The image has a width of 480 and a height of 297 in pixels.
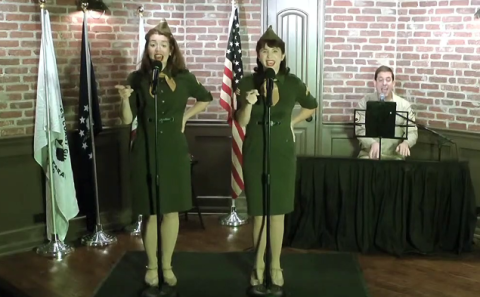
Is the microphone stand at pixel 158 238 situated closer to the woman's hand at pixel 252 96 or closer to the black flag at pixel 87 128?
the woman's hand at pixel 252 96

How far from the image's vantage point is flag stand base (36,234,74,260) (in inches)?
176

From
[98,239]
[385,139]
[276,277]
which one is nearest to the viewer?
[276,277]

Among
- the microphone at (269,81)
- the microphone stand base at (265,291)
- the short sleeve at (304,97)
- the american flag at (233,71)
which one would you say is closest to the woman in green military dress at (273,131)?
the short sleeve at (304,97)

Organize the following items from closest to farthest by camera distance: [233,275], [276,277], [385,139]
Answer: [276,277] → [233,275] → [385,139]

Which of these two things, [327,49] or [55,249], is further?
[327,49]

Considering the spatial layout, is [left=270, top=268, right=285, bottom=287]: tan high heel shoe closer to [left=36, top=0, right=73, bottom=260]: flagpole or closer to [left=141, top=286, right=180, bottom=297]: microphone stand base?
[left=141, top=286, right=180, bottom=297]: microphone stand base

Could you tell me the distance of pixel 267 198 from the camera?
10.6 ft

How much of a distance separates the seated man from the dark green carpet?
1016 mm

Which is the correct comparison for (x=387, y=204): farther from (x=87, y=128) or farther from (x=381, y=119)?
(x=87, y=128)

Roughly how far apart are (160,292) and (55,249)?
1415 mm

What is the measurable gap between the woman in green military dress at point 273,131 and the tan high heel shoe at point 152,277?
703mm

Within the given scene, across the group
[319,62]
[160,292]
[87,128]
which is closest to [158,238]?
[160,292]

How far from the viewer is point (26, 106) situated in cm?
449

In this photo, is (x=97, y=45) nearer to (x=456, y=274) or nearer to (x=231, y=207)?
(x=231, y=207)
